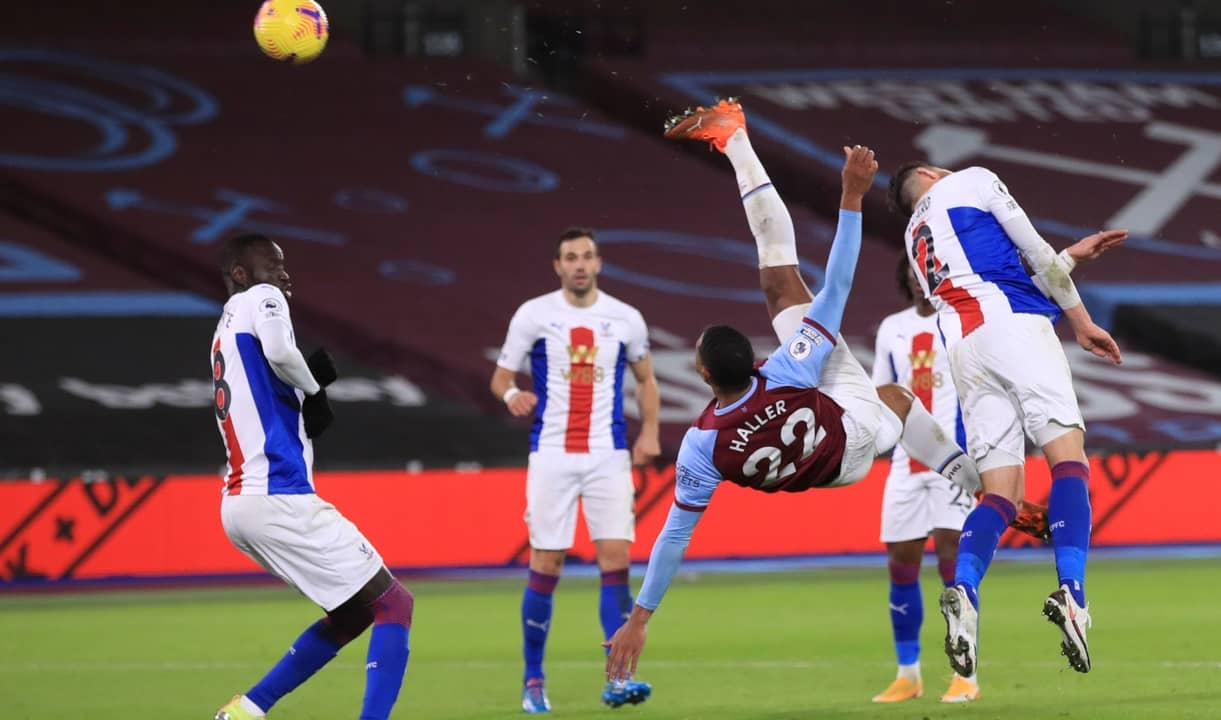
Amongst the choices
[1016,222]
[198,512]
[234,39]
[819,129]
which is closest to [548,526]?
[1016,222]

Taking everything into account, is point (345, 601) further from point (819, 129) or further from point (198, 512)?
point (819, 129)

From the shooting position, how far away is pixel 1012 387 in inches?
275

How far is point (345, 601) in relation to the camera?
6.70m

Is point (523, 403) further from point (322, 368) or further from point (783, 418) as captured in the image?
point (783, 418)

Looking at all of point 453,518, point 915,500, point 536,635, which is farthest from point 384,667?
point 453,518

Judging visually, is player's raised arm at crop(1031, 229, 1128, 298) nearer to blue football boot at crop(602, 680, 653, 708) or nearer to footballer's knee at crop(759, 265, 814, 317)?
footballer's knee at crop(759, 265, 814, 317)

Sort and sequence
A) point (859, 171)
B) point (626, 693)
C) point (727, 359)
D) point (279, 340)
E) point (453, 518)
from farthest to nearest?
point (453, 518), point (626, 693), point (859, 171), point (727, 359), point (279, 340)

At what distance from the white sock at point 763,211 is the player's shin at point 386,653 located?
1.99m

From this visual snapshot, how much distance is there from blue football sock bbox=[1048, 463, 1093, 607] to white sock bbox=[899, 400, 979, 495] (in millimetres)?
612

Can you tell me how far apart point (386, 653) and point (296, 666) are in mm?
387

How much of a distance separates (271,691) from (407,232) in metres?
14.6

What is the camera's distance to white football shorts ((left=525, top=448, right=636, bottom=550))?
9.07 m

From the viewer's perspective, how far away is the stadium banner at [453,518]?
14.2 metres

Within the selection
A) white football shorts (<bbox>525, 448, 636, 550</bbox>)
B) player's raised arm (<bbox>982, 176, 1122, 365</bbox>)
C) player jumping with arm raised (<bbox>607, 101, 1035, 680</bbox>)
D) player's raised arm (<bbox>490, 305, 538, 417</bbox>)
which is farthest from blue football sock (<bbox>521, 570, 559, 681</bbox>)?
player's raised arm (<bbox>982, 176, 1122, 365</bbox>)
